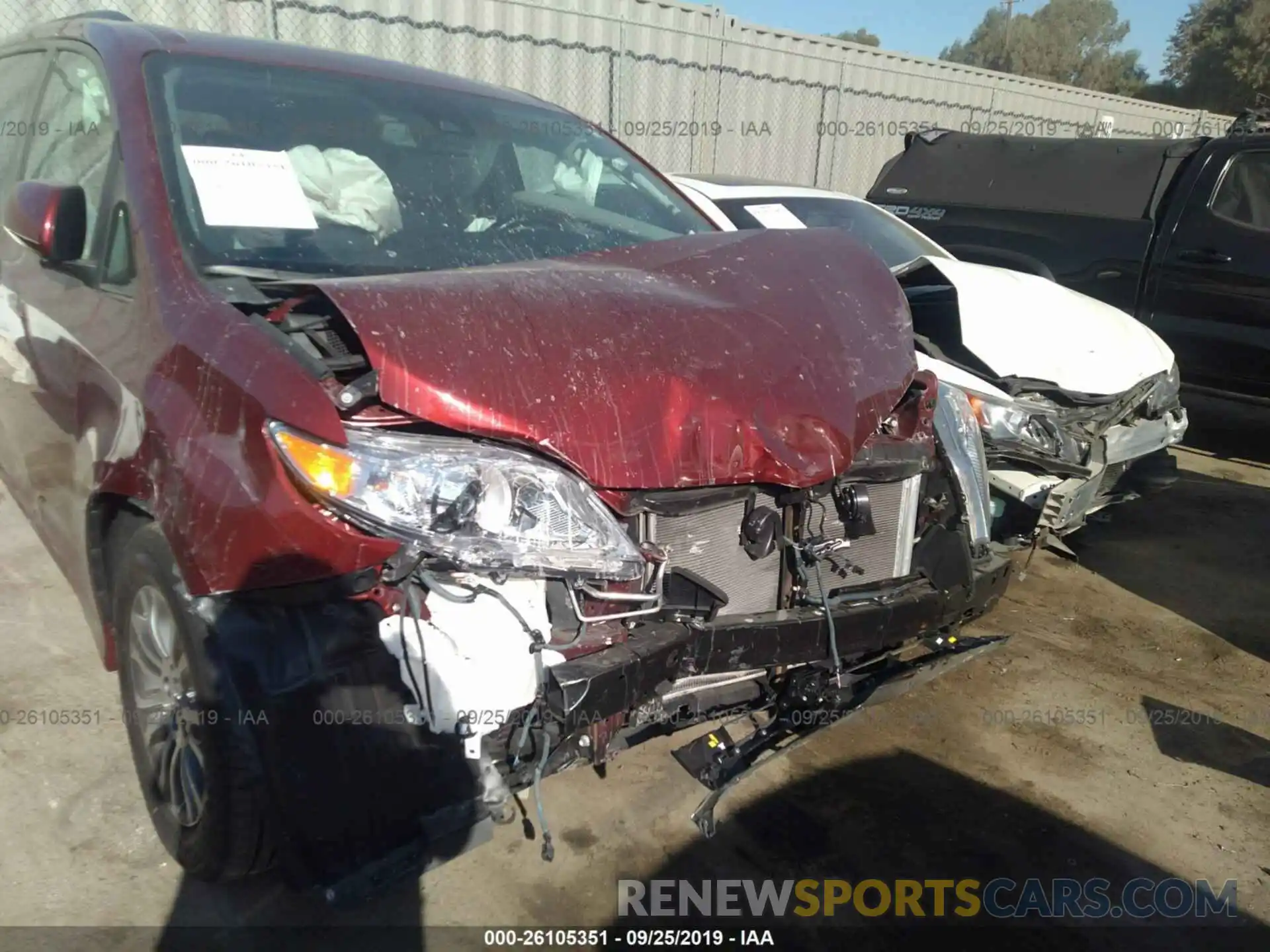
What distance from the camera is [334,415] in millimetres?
1801

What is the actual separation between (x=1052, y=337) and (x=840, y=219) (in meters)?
1.57

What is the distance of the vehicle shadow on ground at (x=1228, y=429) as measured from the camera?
668 centimetres

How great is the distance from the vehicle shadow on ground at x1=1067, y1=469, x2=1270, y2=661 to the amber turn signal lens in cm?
377

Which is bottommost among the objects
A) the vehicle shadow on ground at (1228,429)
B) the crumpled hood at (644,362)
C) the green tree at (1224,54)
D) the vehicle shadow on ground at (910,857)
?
the vehicle shadow on ground at (910,857)

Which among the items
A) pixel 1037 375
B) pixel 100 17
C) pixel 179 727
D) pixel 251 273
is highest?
pixel 100 17

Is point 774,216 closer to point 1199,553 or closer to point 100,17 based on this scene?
point 1199,553

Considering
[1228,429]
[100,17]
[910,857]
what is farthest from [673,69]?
[910,857]

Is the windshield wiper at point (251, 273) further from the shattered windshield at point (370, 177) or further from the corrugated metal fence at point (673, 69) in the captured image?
the corrugated metal fence at point (673, 69)

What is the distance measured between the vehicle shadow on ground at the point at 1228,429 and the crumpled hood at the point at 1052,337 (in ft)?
6.32

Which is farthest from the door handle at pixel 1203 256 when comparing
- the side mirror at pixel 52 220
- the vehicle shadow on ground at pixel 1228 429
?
the side mirror at pixel 52 220

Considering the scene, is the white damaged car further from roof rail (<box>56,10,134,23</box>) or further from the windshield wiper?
roof rail (<box>56,10,134,23</box>)

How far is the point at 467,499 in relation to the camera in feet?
6.17

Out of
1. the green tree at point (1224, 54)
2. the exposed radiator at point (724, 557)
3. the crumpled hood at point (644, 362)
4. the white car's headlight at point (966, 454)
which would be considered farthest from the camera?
the green tree at point (1224, 54)

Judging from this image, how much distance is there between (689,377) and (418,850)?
116 cm
